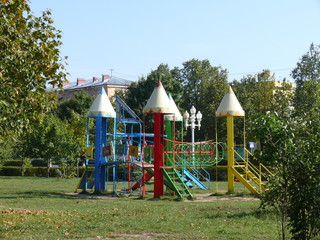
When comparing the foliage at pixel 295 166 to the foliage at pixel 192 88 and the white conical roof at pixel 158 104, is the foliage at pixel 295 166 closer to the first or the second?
the white conical roof at pixel 158 104

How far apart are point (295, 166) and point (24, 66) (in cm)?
757

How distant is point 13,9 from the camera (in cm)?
1379

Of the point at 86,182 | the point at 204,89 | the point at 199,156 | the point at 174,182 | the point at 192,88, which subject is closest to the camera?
the point at 174,182

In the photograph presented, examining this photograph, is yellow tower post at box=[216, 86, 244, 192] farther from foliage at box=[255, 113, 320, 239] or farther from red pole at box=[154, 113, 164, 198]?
foliage at box=[255, 113, 320, 239]

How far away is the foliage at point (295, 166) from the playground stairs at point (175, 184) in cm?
1301

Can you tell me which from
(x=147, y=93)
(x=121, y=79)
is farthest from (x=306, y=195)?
(x=121, y=79)

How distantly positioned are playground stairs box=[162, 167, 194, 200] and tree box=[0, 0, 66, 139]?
27.7 ft

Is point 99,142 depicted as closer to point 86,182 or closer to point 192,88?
point 86,182

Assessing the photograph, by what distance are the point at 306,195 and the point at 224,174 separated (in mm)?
34523

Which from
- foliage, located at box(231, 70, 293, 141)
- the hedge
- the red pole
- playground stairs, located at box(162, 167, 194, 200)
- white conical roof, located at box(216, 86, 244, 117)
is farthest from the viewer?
foliage, located at box(231, 70, 293, 141)

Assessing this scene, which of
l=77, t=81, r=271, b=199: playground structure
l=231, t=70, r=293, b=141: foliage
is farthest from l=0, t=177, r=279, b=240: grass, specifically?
l=231, t=70, r=293, b=141: foliage

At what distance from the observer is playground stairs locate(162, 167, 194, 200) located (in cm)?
2245

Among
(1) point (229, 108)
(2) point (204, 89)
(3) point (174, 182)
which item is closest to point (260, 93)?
(2) point (204, 89)

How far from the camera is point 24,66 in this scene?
13.7m
